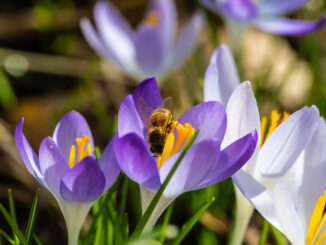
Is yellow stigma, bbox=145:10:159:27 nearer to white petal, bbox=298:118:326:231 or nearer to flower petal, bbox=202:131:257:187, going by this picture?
white petal, bbox=298:118:326:231

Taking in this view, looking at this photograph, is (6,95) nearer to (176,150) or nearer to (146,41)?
(146,41)

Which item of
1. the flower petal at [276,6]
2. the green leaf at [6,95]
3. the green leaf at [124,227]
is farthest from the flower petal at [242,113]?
the green leaf at [6,95]

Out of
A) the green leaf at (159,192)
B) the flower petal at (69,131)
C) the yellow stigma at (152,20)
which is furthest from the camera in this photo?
the yellow stigma at (152,20)

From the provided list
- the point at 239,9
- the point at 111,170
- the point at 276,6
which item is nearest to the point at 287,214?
the point at 111,170

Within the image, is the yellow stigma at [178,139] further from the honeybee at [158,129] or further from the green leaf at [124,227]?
the green leaf at [124,227]

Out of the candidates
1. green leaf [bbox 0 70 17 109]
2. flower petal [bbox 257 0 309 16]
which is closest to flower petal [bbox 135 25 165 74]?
flower petal [bbox 257 0 309 16]
